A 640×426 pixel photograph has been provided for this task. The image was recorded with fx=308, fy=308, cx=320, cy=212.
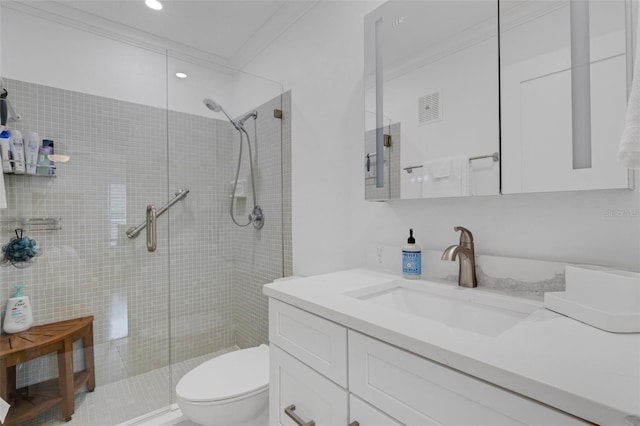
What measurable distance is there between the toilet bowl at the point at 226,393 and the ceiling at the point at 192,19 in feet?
6.48

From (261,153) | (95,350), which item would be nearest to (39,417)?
(95,350)

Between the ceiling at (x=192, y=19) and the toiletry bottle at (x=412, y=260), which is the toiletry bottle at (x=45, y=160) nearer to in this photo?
the ceiling at (x=192, y=19)

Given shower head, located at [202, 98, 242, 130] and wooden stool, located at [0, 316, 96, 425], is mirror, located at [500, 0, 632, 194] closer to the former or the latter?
shower head, located at [202, 98, 242, 130]

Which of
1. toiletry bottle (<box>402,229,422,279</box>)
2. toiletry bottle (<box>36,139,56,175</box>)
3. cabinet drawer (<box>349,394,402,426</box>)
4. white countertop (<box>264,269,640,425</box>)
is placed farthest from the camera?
toiletry bottle (<box>36,139,56,175</box>)

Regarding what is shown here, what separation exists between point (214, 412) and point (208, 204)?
119 centimetres

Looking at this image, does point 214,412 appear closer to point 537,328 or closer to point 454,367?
point 454,367

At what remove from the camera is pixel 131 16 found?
1.92 meters

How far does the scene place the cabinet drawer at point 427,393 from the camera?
48 cm

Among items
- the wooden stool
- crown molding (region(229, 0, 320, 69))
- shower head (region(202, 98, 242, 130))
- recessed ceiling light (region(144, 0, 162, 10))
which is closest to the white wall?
crown molding (region(229, 0, 320, 69))

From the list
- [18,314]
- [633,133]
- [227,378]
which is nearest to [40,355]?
[18,314]

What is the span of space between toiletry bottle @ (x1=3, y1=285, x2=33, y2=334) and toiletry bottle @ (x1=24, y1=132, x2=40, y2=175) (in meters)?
0.61

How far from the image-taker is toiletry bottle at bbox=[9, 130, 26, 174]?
4.98ft

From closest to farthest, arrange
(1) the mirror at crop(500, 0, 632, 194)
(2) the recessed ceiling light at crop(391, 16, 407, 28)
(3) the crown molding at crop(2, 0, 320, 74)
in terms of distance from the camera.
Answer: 1. (1) the mirror at crop(500, 0, 632, 194)
2. (2) the recessed ceiling light at crop(391, 16, 407, 28)
3. (3) the crown molding at crop(2, 0, 320, 74)

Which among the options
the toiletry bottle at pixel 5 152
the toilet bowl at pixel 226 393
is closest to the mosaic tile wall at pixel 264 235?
the toilet bowl at pixel 226 393
